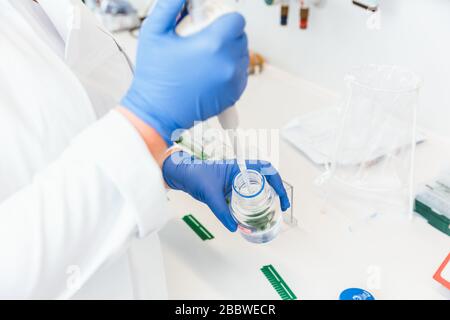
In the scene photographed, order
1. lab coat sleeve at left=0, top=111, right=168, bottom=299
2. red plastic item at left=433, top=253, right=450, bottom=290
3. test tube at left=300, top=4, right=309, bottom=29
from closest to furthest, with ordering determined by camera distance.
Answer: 1. lab coat sleeve at left=0, top=111, right=168, bottom=299
2. red plastic item at left=433, top=253, right=450, bottom=290
3. test tube at left=300, top=4, right=309, bottom=29

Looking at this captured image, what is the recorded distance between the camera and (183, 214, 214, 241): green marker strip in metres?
0.93

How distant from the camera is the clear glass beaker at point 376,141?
0.96m

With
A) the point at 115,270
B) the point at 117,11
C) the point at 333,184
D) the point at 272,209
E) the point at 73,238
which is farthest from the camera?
the point at 117,11

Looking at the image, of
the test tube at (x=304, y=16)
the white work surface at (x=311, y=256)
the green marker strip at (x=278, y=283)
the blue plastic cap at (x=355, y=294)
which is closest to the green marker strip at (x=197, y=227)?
the white work surface at (x=311, y=256)

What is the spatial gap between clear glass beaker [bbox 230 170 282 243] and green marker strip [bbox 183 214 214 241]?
0.08m

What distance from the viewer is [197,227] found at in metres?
0.96

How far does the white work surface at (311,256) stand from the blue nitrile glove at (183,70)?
375 mm

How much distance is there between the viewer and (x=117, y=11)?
1.98m

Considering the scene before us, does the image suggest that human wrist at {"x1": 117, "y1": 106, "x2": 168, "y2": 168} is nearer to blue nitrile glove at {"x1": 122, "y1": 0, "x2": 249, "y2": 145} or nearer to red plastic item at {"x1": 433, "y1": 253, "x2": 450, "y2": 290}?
blue nitrile glove at {"x1": 122, "y1": 0, "x2": 249, "y2": 145}

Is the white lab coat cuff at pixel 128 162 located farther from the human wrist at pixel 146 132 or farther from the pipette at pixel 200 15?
the pipette at pixel 200 15

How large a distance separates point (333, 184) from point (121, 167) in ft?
2.19

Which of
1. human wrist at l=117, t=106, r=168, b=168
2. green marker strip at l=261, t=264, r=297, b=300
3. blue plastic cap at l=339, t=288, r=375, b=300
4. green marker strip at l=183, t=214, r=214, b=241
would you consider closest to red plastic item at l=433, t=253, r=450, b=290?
blue plastic cap at l=339, t=288, r=375, b=300
